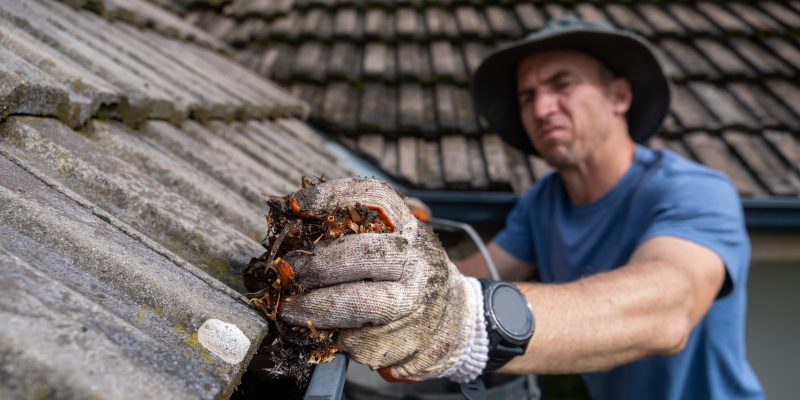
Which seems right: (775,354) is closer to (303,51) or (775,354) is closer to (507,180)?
(507,180)

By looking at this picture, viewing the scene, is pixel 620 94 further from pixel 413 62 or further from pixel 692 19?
pixel 692 19

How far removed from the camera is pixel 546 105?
2.41 metres

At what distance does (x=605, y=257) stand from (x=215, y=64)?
2.25m

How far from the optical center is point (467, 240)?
2.71 meters

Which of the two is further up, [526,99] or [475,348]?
[475,348]

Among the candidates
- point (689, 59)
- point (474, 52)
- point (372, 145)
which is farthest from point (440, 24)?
point (689, 59)

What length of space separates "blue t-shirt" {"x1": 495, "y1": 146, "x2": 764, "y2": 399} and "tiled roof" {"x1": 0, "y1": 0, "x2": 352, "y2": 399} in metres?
1.35

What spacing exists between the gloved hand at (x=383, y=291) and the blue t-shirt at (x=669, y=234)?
3.69 ft

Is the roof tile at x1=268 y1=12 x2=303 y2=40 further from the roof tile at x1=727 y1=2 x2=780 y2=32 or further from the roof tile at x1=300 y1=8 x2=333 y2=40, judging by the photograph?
the roof tile at x1=727 y1=2 x2=780 y2=32

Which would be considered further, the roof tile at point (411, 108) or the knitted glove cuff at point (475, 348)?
the roof tile at point (411, 108)

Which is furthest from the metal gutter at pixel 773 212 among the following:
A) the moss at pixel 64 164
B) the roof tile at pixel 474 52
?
the moss at pixel 64 164

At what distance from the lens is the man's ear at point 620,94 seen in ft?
8.35

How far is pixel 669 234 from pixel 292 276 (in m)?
1.40

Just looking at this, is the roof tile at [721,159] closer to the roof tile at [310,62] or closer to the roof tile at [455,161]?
the roof tile at [455,161]
